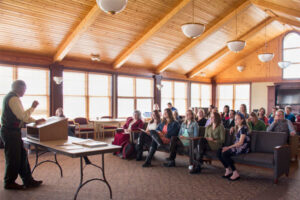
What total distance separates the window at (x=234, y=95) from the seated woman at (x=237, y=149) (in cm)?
1065

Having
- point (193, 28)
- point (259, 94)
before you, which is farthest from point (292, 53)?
point (193, 28)

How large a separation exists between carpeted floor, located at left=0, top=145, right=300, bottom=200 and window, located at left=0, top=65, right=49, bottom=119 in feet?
11.3

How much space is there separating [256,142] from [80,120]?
6173mm

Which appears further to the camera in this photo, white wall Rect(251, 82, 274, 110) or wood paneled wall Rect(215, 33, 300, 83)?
white wall Rect(251, 82, 274, 110)

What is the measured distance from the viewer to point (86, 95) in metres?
9.88

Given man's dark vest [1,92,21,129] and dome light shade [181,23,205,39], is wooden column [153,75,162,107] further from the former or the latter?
man's dark vest [1,92,21,129]

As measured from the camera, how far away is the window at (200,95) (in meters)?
14.7

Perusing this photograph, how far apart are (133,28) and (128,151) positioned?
→ 4.44 metres

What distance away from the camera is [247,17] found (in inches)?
411

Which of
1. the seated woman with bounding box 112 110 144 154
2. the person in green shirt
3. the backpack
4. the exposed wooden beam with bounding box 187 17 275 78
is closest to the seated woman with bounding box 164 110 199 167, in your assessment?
the backpack

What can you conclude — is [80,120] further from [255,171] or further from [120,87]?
[255,171]

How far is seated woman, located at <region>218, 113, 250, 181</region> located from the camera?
442 centimetres

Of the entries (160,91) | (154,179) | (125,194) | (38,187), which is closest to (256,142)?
(154,179)

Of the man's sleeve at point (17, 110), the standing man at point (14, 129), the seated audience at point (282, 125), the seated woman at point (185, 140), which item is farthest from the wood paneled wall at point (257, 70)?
the man's sleeve at point (17, 110)
